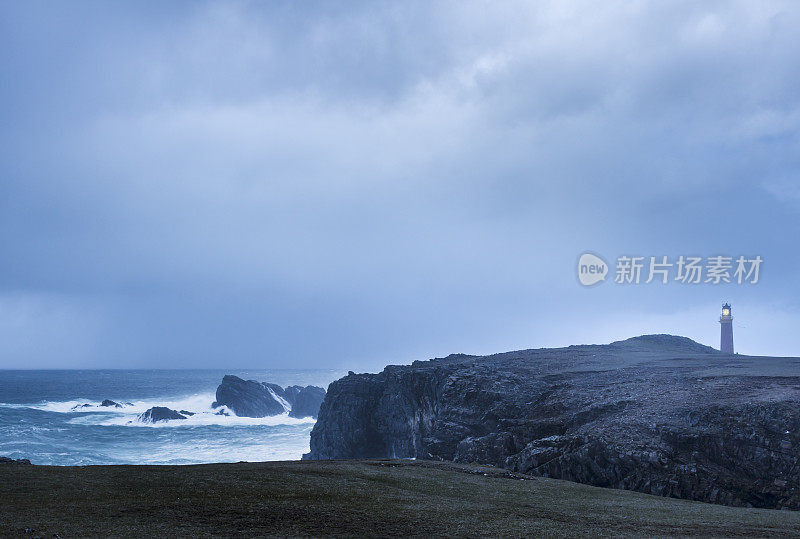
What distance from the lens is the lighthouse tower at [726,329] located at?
99500 millimetres

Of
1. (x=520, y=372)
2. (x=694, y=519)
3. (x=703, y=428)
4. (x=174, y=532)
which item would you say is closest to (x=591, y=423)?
(x=703, y=428)

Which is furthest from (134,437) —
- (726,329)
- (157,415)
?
(726,329)

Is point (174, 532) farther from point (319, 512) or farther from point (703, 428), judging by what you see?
point (703, 428)

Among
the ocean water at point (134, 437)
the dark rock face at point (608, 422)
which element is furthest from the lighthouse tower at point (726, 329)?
the ocean water at point (134, 437)

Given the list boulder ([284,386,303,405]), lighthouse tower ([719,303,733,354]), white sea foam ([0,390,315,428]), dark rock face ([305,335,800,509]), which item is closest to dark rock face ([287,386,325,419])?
white sea foam ([0,390,315,428])

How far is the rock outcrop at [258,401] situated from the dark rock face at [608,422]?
188 ft

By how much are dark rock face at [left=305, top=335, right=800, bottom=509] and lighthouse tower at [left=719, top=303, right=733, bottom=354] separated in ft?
153

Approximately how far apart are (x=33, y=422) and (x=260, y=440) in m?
42.2

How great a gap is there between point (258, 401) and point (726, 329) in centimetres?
9223

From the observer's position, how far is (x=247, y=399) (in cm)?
11844

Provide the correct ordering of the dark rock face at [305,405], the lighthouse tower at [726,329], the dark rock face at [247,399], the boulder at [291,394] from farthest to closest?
the boulder at [291,394], the dark rock face at [305,405], the dark rock face at [247,399], the lighthouse tower at [726,329]

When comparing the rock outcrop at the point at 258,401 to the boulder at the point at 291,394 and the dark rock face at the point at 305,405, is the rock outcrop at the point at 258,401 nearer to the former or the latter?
the dark rock face at the point at 305,405

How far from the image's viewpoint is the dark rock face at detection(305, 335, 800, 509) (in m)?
26.5

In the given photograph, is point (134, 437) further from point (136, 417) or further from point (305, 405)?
point (305, 405)
